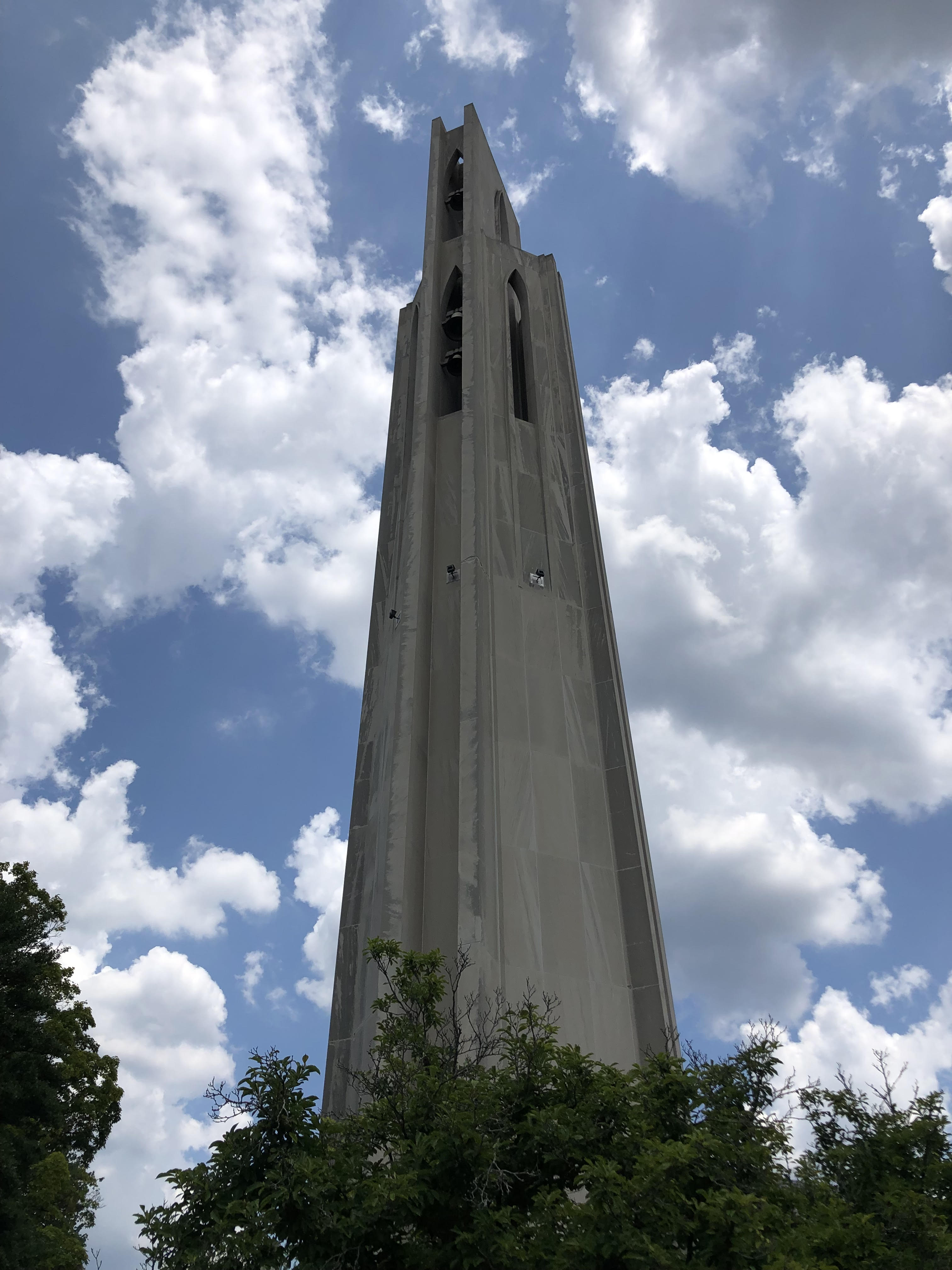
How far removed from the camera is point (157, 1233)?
1335cm

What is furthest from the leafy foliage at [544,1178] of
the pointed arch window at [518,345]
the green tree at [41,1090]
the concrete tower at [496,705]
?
the pointed arch window at [518,345]

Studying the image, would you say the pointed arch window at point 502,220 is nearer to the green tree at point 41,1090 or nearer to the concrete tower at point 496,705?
the concrete tower at point 496,705

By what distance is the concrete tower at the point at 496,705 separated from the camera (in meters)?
27.6

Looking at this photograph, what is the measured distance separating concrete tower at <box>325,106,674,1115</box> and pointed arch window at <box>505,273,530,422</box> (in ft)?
0.36

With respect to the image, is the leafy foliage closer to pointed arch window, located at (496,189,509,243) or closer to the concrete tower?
the concrete tower

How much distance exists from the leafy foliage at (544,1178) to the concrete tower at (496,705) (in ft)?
30.2

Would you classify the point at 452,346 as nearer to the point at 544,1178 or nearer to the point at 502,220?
the point at 502,220

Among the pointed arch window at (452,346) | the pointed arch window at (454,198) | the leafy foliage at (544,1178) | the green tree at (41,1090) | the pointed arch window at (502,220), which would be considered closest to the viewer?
the leafy foliage at (544,1178)

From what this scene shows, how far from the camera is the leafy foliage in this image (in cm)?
1216

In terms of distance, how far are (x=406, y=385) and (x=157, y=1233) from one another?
35.5 metres

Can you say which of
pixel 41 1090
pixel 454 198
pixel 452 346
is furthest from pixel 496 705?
pixel 454 198

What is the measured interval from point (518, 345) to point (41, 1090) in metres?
32.5

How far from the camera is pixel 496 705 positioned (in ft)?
100

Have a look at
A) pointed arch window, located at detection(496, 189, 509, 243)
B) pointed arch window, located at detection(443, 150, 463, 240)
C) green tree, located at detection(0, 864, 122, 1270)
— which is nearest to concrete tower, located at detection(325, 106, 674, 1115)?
pointed arch window, located at detection(443, 150, 463, 240)
